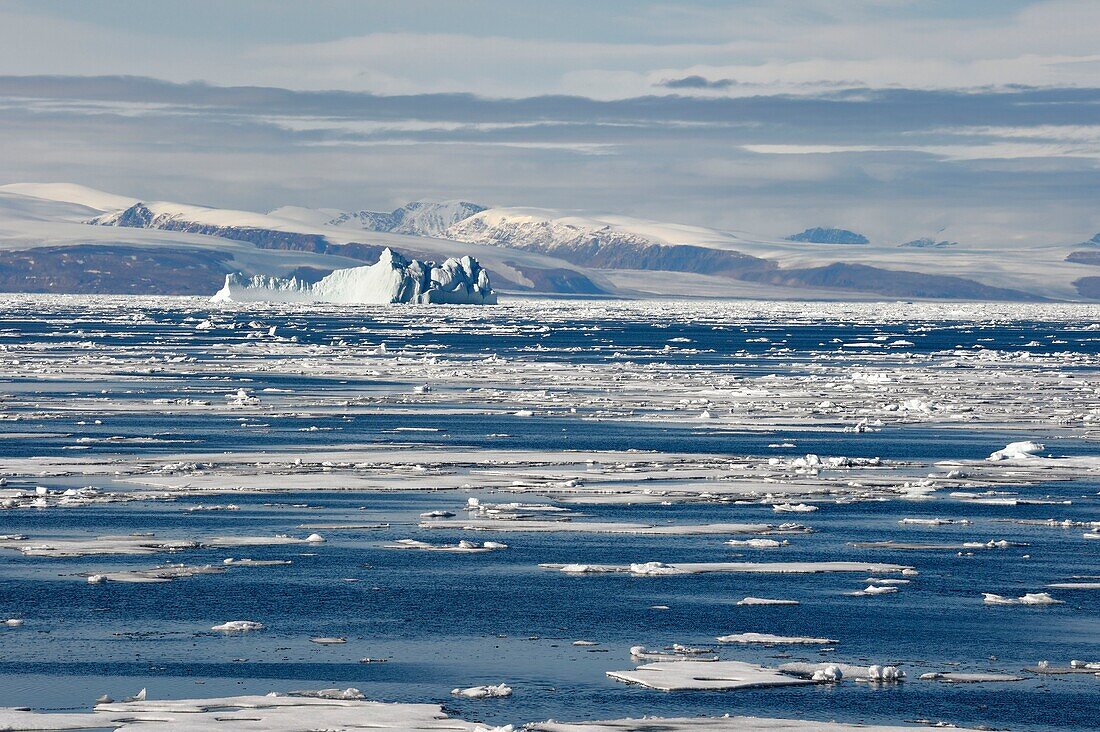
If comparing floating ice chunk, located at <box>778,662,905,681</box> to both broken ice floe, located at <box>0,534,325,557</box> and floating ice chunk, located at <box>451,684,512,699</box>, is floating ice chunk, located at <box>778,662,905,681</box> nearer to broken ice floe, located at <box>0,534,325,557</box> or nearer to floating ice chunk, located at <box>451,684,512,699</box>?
floating ice chunk, located at <box>451,684,512,699</box>

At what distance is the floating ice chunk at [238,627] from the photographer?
45.0 feet

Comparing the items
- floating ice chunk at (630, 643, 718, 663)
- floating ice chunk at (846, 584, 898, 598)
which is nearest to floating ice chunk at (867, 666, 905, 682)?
floating ice chunk at (630, 643, 718, 663)

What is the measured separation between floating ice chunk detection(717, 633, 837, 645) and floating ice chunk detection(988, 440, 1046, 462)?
12.6m

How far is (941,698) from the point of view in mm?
11789

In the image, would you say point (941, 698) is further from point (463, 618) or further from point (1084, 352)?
point (1084, 352)

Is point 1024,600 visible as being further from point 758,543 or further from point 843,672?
point 758,543

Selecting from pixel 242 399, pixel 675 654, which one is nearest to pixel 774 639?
pixel 675 654

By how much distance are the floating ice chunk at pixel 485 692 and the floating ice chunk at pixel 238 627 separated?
2546mm

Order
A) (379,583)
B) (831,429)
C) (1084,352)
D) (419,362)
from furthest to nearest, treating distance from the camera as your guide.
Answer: (1084,352)
(419,362)
(831,429)
(379,583)

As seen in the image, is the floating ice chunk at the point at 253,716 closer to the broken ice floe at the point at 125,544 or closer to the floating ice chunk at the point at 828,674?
the floating ice chunk at the point at 828,674

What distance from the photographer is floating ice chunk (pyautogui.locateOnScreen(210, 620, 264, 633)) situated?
45.0 feet

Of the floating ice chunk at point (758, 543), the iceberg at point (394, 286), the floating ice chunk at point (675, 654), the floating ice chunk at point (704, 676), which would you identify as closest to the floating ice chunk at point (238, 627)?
the floating ice chunk at point (675, 654)

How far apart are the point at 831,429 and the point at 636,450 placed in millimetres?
5222

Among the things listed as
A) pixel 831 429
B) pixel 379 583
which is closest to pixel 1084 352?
pixel 831 429
